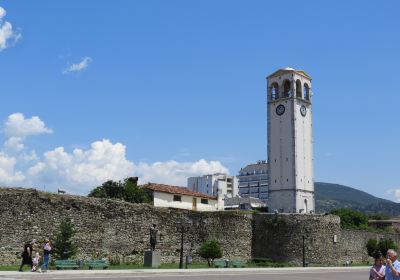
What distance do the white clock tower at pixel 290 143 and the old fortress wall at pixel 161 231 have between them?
16.8 meters

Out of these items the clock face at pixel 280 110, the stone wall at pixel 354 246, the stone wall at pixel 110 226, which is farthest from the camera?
the clock face at pixel 280 110

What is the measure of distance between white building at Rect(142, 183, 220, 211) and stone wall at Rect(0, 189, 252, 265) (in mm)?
16336

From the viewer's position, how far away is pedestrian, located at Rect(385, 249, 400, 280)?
11227 mm

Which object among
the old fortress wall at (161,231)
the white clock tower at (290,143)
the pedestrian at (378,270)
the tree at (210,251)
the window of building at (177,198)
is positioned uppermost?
the white clock tower at (290,143)

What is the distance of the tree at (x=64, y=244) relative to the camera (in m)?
30.8

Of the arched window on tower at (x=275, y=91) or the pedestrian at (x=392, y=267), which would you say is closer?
the pedestrian at (x=392, y=267)

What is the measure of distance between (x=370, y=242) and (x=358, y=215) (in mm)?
50841

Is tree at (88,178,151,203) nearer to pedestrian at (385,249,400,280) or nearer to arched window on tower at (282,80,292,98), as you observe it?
arched window on tower at (282,80,292,98)

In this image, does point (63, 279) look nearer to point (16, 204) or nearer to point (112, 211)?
point (16, 204)

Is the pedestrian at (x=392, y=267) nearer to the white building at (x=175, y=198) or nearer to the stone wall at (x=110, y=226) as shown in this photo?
the stone wall at (x=110, y=226)

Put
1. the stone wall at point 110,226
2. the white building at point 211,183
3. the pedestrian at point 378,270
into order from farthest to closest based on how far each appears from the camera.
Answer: the white building at point 211,183, the stone wall at point 110,226, the pedestrian at point 378,270

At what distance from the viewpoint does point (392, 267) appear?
1129 centimetres

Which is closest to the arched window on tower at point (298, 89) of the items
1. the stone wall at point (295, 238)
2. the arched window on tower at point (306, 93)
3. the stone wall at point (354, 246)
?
the arched window on tower at point (306, 93)

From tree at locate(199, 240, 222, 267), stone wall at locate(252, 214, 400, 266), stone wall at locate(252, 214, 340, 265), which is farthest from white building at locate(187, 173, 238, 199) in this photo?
tree at locate(199, 240, 222, 267)
